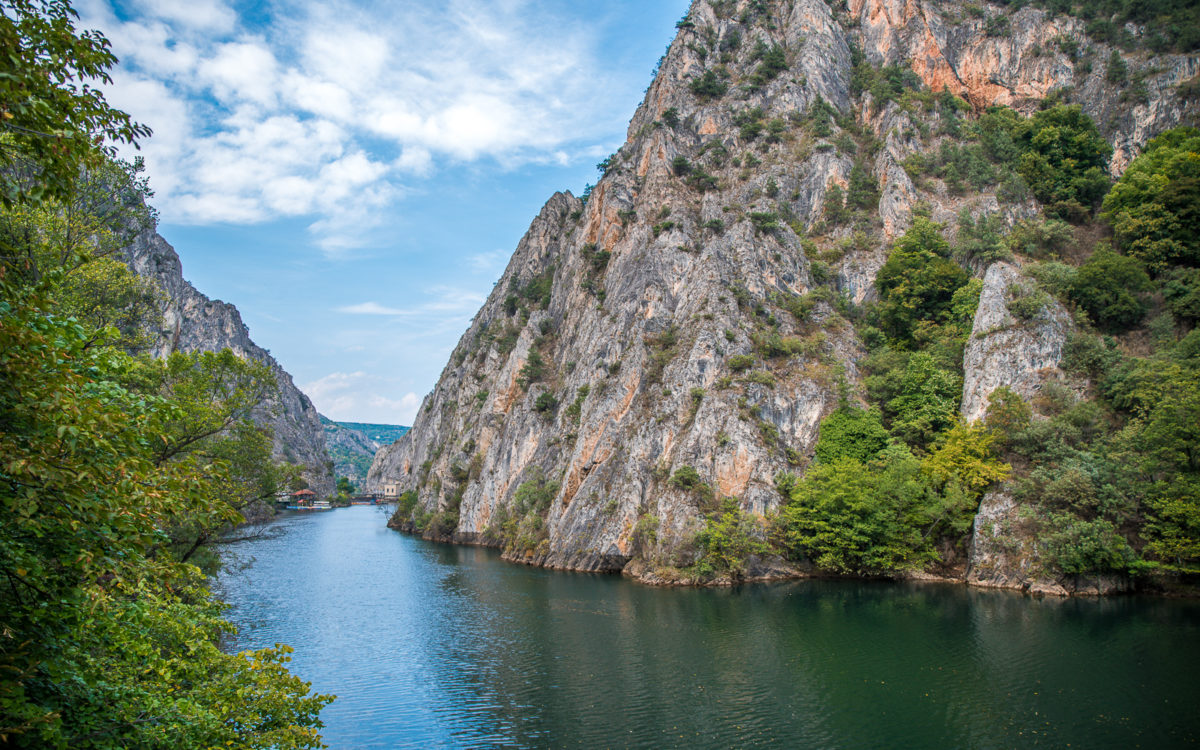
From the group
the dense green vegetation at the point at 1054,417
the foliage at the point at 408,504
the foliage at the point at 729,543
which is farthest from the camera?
the foliage at the point at 408,504

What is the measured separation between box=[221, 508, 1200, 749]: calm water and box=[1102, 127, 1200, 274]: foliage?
35.5m

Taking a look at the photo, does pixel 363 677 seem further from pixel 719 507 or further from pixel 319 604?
pixel 719 507

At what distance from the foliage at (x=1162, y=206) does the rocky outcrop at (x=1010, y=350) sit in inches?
432

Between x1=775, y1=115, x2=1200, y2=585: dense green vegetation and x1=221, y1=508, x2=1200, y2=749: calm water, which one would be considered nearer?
x1=221, y1=508, x2=1200, y2=749: calm water

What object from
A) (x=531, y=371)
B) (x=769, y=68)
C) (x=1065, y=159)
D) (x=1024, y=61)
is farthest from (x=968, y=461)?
(x=769, y=68)

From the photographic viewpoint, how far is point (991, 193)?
75938 mm

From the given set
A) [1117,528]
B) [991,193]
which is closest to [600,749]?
[1117,528]

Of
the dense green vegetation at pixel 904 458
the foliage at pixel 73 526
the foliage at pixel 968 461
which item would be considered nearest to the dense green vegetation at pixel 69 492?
the foliage at pixel 73 526

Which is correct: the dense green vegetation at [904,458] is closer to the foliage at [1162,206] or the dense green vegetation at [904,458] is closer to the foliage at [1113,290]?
the foliage at [1113,290]

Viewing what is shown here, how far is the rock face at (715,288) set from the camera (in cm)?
6175

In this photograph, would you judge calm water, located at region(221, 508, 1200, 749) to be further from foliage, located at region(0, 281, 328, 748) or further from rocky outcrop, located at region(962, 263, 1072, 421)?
rocky outcrop, located at region(962, 263, 1072, 421)

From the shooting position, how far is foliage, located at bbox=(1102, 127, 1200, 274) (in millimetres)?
57312

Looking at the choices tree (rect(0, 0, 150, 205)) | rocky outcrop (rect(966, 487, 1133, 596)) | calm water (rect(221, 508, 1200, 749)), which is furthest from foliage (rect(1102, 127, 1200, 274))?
tree (rect(0, 0, 150, 205))

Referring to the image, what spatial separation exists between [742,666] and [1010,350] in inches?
1719
